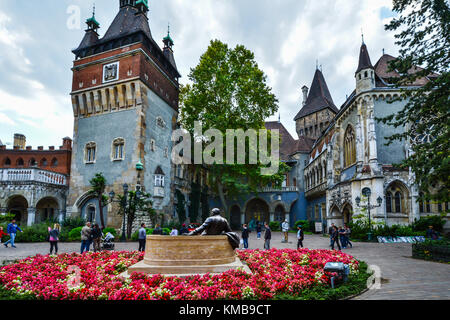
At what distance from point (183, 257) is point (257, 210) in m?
39.4

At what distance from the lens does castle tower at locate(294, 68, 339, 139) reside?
5028cm

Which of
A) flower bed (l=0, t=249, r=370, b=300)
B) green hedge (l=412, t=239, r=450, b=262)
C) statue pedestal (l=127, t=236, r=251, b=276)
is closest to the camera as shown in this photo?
flower bed (l=0, t=249, r=370, b=300)

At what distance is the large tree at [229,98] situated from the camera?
95.3ft

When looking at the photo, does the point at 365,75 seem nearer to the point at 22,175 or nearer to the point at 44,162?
the point at 22,175

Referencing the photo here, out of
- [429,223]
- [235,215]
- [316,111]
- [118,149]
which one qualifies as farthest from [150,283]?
[316,111]

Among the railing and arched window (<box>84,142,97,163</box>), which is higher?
arched window (<box>84,142,97,163</box>)

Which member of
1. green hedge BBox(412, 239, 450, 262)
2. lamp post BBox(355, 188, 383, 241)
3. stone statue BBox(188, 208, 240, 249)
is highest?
lamp post BBox(355, 188, 383, 241)

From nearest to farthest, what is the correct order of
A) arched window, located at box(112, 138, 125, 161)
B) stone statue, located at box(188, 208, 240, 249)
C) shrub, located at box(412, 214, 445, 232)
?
stone statue, located at box(188, 208, 240, 249)
shrub, located at box(412, 214, 445, 232)
arched window, located at box(112, 138, 125, 161)

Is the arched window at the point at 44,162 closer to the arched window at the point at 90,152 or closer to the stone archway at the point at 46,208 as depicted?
the stone archway at the point at 46,208

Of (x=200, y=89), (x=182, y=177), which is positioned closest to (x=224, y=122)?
(x=200, y=89)

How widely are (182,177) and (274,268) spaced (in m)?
25.9

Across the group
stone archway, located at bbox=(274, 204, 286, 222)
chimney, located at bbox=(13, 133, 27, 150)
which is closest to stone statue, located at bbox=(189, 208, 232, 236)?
stone archway, located at bbox=(274, 204, 286, 222)

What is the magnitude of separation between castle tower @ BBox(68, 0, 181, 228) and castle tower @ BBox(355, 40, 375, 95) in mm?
18801

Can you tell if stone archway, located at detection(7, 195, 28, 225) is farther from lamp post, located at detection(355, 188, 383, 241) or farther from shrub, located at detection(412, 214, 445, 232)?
shrub, located at detection(412, 214, 445, 232)
